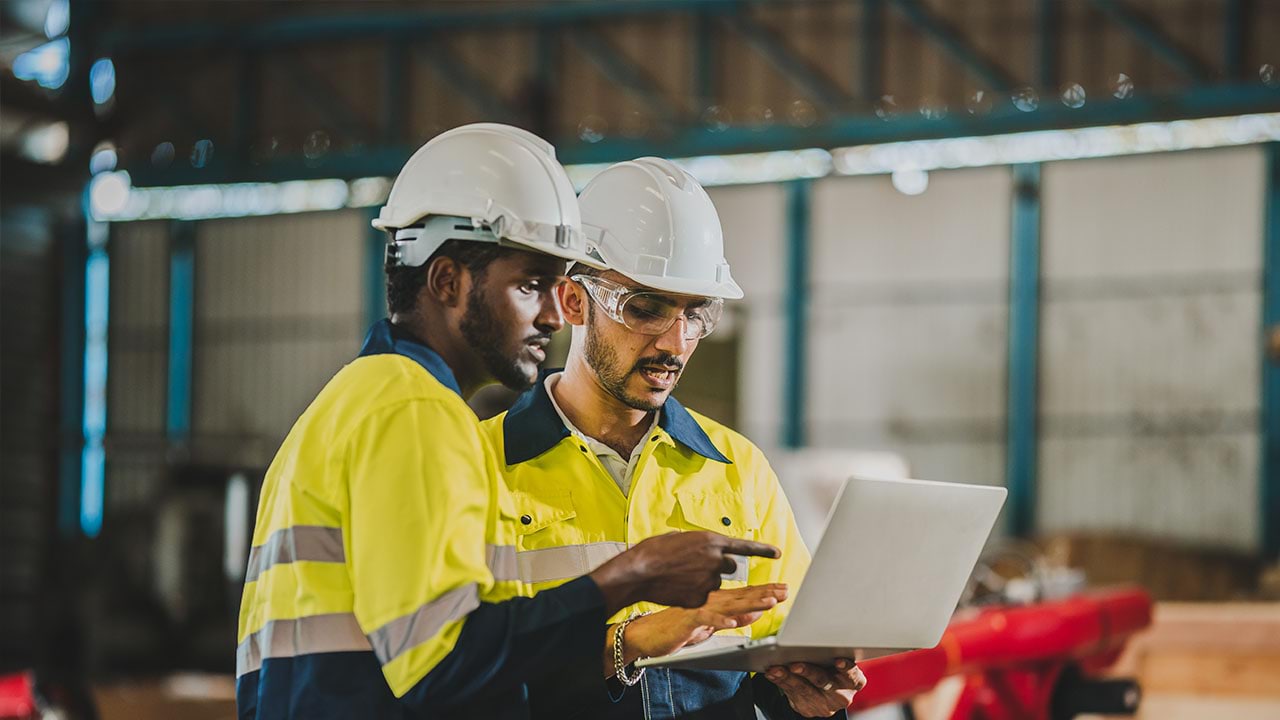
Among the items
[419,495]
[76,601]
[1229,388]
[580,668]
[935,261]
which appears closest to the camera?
[419,495]

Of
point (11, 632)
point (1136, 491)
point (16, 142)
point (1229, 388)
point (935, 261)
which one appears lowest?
point (11, 632)

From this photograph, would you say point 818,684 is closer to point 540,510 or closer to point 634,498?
point 634,498

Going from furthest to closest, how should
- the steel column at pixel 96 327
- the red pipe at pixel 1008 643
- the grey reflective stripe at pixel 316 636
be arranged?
the steel column at pixel 96 327 → the red pipe at pixel 1008 643 → the grey reflective stripe at pixel 316 636

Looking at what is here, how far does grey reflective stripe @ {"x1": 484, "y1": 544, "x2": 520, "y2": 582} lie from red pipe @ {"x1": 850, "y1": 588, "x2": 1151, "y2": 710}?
2.14m

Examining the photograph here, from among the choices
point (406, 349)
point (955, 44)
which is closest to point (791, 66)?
point (955, 44)

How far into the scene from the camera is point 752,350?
17.0 metres

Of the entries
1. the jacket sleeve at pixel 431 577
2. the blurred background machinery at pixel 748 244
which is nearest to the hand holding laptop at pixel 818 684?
the jacket sleeve at pixel 431 577

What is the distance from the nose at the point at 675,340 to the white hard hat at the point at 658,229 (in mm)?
85

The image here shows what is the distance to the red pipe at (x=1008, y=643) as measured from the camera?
16.4 ft

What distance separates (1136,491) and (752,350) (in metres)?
4.46

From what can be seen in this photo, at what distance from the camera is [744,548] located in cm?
262

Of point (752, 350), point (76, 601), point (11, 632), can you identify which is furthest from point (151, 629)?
point (752, 350)

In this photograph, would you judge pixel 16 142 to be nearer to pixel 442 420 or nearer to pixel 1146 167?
pixel 1146 167

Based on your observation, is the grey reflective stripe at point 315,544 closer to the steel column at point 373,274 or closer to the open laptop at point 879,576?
the open laptop at point 879,576
